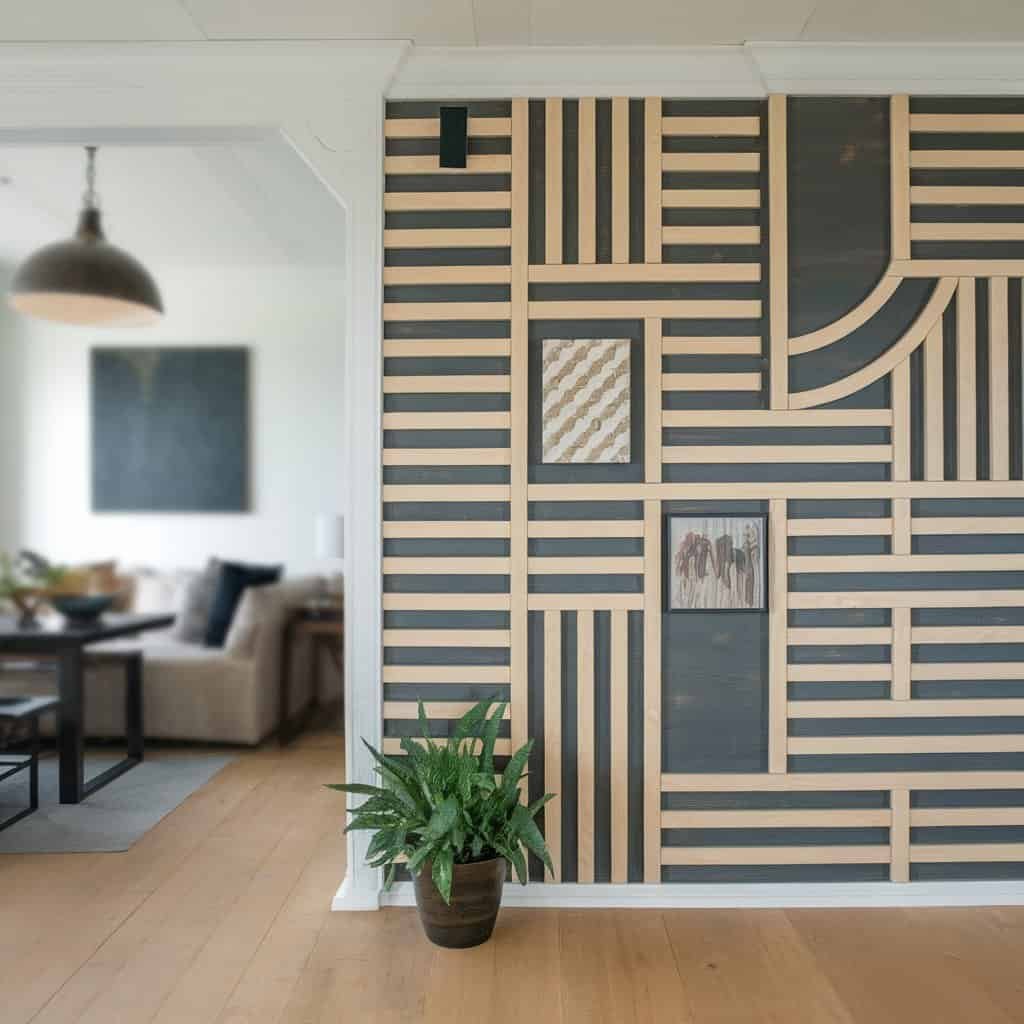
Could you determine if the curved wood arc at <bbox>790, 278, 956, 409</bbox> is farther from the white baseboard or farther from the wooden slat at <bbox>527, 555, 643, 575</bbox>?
the white baseboard

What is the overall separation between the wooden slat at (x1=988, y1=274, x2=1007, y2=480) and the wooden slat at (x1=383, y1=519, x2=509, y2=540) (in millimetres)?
1570

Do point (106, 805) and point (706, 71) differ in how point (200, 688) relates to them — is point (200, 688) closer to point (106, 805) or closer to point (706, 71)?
point (106, 805)

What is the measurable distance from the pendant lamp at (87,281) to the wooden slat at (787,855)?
137 inches

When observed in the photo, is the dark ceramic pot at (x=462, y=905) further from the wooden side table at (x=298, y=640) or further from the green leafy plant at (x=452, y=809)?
the wooden side table at (x=298, y=640)

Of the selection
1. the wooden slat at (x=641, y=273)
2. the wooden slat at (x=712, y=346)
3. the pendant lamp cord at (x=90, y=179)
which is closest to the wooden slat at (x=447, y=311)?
the wooden slat at (x=641, y=273)

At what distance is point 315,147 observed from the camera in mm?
2871

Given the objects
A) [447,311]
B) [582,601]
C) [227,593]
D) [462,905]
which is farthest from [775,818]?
[227,593]

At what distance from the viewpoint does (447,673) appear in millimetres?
2844

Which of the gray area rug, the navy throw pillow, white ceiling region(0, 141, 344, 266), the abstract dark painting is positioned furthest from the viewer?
the abstract dark painting

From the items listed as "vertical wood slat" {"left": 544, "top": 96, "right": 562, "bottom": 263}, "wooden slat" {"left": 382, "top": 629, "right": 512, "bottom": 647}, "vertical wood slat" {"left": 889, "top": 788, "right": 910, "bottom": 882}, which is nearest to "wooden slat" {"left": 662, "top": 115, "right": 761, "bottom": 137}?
"vertical wood slat" {"left": 544, "top": 96, "right": 562, "bottom": 263}

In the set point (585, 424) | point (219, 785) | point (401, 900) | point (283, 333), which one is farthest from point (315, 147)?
point (283, 333)

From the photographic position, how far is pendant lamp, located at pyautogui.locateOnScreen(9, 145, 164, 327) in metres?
4.16

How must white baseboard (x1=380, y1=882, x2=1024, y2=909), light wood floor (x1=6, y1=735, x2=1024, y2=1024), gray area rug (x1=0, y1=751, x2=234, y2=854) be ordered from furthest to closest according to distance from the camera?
gray area rug (x1=0, y1=751, x2=234, y2=854), white baseboard (x1=380, y1=882, x2=1024, y2=909), light wood floor (x1=6, y1=735, x2=1024, y2=1024)

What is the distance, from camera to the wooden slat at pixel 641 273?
286 centimetres
